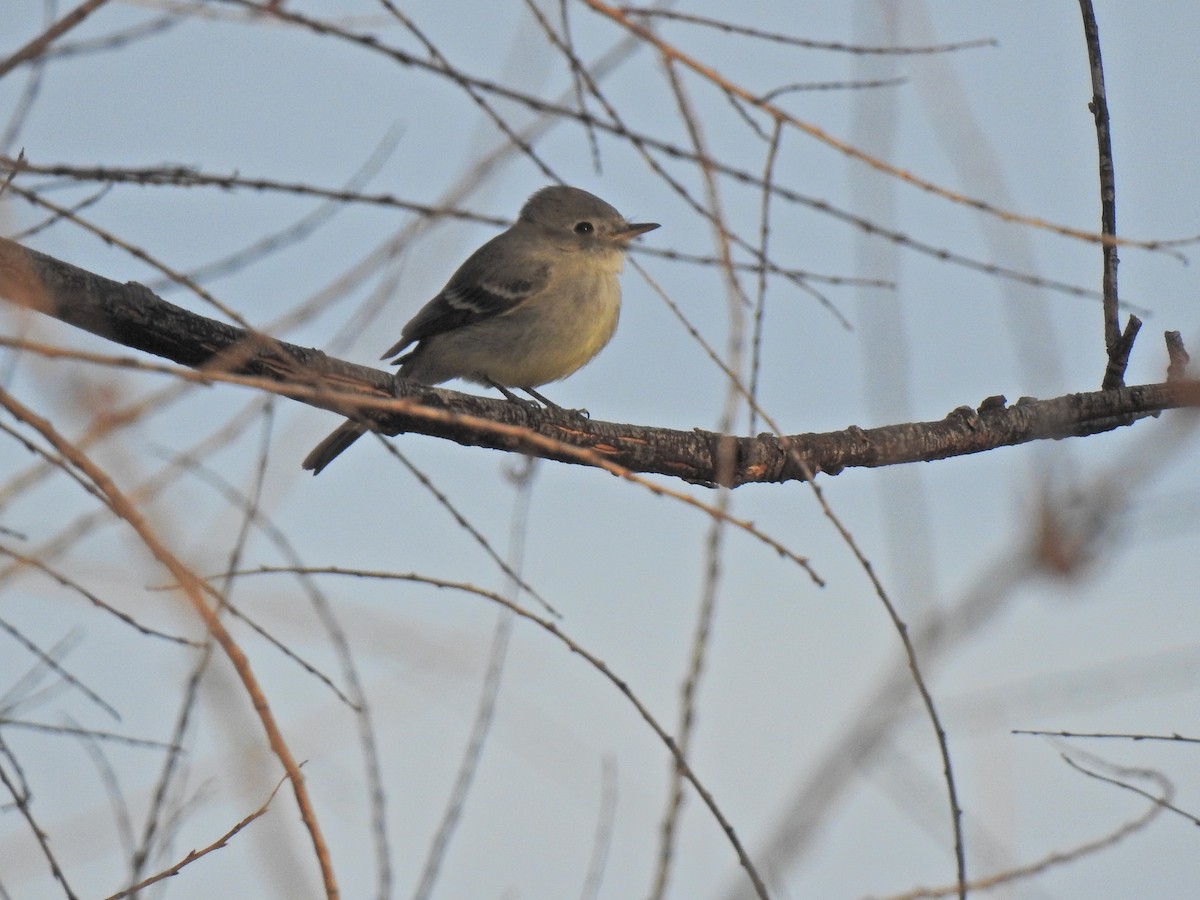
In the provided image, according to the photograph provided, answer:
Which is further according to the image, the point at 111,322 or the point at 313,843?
the point at 111,322

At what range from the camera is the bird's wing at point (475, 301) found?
7.41 metres

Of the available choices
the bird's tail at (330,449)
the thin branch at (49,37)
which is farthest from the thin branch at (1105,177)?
the bird's tail at (330,449)

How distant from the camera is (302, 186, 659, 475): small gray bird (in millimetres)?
7305

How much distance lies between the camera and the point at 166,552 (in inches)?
80.3

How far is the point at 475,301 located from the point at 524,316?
1.09ft

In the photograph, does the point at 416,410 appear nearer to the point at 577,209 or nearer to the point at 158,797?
the point at 158,797

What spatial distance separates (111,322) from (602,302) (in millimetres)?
3915

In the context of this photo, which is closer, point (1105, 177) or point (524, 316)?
point (1105, 177)

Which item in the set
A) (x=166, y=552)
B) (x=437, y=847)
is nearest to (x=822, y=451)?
(x=437, y=847)

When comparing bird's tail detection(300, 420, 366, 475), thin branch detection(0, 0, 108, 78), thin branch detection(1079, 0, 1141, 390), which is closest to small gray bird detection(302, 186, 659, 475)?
bird's tail detection(300, 420, 366, 475)

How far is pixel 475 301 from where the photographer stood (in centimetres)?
749

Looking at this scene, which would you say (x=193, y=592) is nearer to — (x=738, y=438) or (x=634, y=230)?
(x=738, y=438)

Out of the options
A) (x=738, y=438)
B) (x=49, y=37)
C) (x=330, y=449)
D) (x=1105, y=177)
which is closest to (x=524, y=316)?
(x=330, y=449)

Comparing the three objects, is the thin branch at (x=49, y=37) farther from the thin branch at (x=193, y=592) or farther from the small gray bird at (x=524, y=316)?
the small gray bird at (x=524, y=316)
